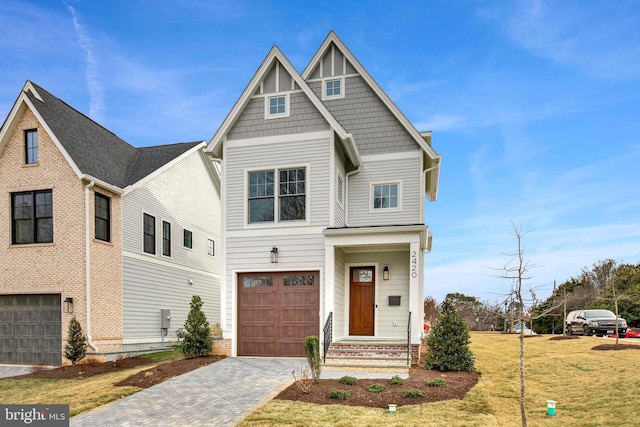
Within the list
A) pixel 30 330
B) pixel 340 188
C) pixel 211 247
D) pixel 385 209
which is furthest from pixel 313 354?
pixel 211 247

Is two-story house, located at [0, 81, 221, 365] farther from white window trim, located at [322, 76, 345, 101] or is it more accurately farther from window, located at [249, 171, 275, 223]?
white window trim, located at [322, 76, 345, 101]

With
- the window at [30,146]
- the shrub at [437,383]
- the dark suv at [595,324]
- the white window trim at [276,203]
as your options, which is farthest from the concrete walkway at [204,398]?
the dark suv at [595,324]

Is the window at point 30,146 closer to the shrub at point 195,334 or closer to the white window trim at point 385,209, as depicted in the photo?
the shrub at point 195,334

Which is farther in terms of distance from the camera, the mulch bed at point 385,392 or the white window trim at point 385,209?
the white window trim at point 385,209

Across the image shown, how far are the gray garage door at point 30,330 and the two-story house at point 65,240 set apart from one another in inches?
1.4

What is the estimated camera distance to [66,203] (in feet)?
47.9

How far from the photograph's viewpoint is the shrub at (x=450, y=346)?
35.1ft

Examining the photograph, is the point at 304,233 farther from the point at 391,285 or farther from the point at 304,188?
the point at 391,285

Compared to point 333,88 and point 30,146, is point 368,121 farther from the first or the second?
point 30,146

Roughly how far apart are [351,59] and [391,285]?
8273mm

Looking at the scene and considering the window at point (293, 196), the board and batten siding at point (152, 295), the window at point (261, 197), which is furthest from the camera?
the board and batten siding at point (152, 295)

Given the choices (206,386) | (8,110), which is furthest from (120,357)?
(8,110)

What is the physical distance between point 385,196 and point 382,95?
3.59 metres

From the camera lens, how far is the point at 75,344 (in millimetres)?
13523
